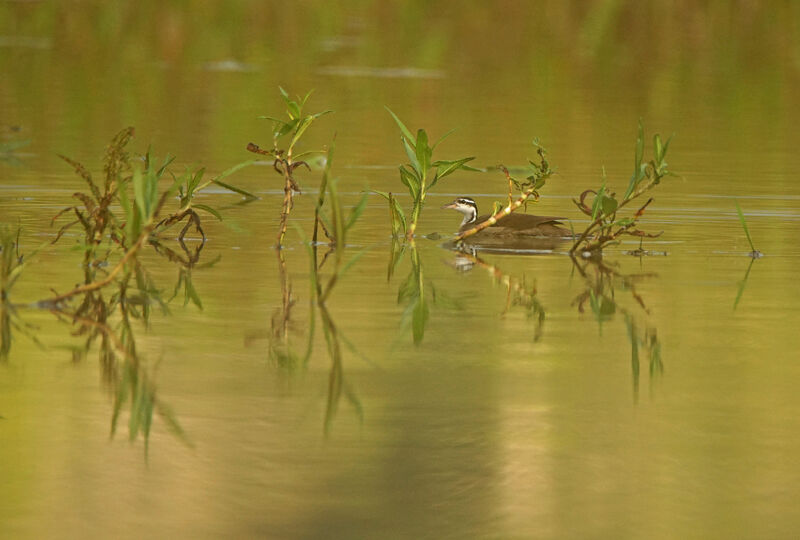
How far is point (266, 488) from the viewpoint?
5.88m

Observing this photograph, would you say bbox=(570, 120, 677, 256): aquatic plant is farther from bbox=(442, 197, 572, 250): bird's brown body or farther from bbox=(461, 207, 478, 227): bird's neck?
bbox=(461, 207, 478, 227): bird's neck

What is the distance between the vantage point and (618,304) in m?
9.59

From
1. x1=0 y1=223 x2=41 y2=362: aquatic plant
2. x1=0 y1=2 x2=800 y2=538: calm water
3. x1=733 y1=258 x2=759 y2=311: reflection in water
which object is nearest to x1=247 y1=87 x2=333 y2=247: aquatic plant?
x1=0 y1=2 x2=800 y2=538: calm water

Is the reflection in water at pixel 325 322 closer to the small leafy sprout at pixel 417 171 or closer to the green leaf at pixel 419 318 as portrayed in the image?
the green leaf at pixel 419 318

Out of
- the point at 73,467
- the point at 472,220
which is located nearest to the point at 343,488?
the point at 73,467

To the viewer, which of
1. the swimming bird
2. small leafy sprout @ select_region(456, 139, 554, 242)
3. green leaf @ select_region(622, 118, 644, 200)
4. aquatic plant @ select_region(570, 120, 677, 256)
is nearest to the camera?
green leaf @ select_region(622, 118, 644, 200)

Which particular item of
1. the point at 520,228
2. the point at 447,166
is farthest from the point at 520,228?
the point at 447,166

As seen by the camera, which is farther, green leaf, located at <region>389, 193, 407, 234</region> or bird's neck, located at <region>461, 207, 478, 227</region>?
bird's neck, located at <region>461, 207, 478, 227</region>

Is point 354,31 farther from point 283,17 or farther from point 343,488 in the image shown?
point 343,488

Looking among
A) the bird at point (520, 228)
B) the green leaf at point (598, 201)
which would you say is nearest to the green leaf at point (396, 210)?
the bird at point (520, 228)

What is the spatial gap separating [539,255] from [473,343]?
137 inches

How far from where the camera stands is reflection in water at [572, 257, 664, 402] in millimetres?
8031

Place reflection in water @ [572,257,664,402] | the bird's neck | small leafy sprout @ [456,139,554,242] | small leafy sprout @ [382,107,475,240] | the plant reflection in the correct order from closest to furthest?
the plant reflection, reflection in water @ [572,257,664,402], small leafy sprout @ [456,139,554,242], small leafy sprout @ [382,107,475,240], the bird's neck

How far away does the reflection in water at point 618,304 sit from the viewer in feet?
26.3
